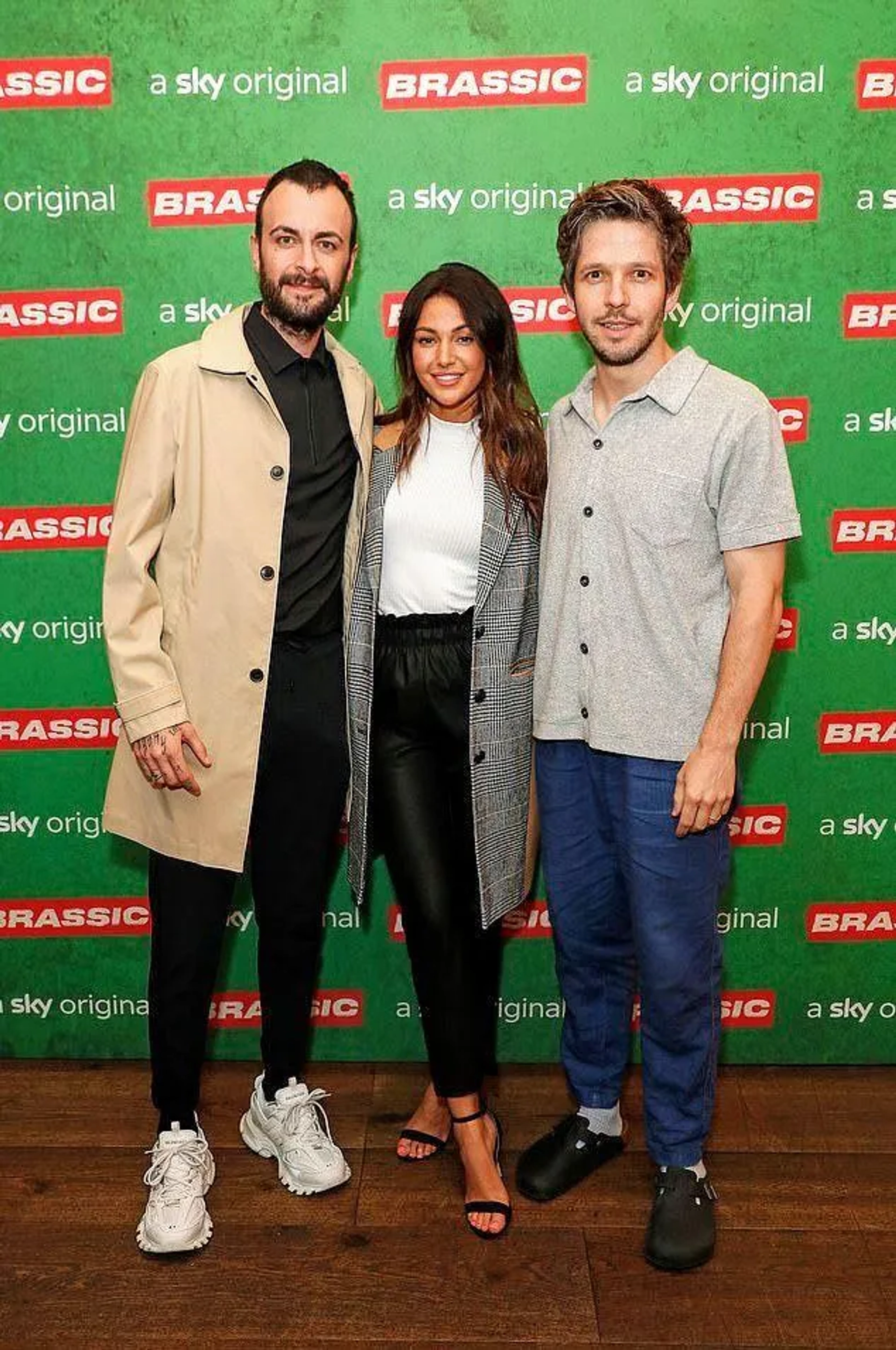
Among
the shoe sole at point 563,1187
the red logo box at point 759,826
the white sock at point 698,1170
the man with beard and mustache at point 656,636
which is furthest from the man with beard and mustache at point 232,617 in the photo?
the red logo box at point 759,826

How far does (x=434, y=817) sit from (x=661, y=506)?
0.72m

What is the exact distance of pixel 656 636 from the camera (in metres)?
2.10

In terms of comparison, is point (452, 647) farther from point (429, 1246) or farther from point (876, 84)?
point (876, 84)

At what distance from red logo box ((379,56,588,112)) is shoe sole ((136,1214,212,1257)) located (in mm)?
2280

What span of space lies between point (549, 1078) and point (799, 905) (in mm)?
728

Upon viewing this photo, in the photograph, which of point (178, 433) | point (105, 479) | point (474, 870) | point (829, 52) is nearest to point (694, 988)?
point (474, 870)

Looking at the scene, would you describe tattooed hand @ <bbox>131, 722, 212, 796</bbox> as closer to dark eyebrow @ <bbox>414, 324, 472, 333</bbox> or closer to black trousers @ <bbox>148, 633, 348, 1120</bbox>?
black trousers @ <bbox>148, 633, 348, 1120</bbox>

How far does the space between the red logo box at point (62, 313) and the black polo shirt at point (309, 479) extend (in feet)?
1.71

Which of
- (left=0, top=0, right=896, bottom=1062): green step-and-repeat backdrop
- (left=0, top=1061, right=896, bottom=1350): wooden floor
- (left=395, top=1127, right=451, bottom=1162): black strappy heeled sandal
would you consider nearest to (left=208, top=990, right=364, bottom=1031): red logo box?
(left=0, top=0, right=896, bottom=1062): green step-and-repeat backdrop

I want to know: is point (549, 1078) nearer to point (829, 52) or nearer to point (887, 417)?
point (887, 417)

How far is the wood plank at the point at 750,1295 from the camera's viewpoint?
2.04 m

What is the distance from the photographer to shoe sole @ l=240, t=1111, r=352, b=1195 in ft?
7.93

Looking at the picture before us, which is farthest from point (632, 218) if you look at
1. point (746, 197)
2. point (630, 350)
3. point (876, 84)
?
point (876, 84)

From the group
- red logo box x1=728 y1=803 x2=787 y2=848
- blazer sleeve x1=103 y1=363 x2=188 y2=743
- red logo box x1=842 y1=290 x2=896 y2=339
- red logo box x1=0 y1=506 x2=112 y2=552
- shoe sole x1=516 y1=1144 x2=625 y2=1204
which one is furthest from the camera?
red logo box x1=728 y1=803 x2=787 y2=848
